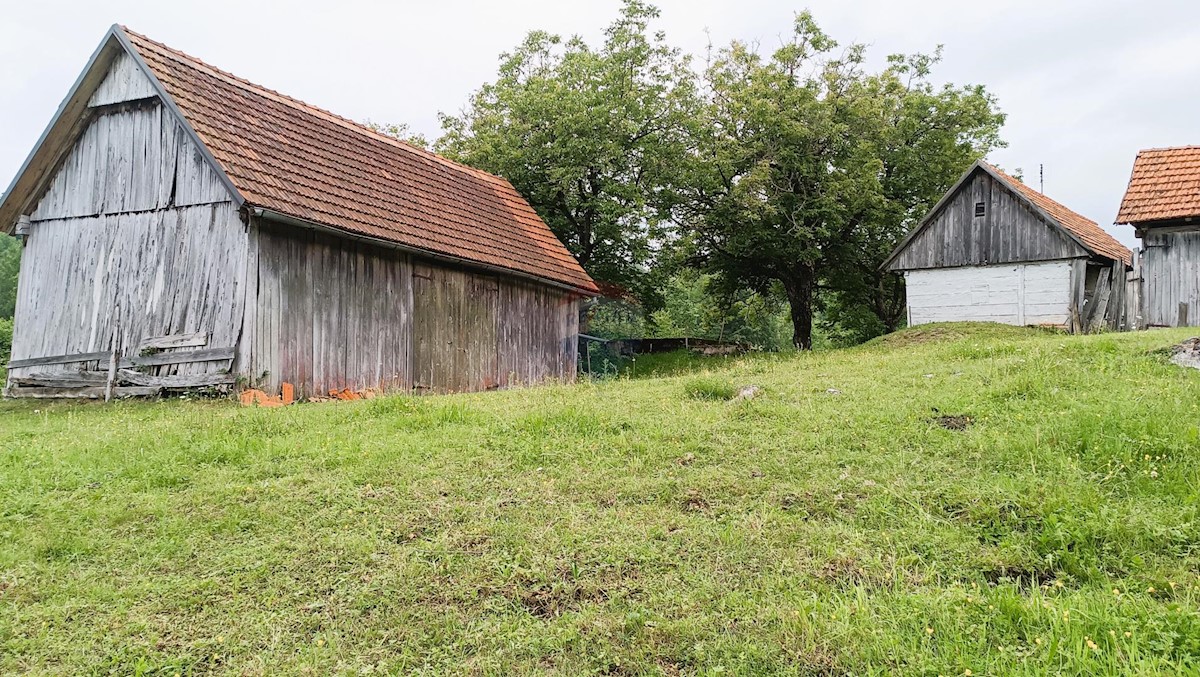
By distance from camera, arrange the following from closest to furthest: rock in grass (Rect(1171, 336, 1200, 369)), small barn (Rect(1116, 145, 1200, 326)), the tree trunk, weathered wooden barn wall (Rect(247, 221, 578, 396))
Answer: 1. rock in grass (Rect(1171, 336, 1200, 369))
2. weathered wooden barn wall (Rect(247, 221, 578, 396))
3. small barn (Rect(1116, 145, 1200, 326))
4. the tree trunk

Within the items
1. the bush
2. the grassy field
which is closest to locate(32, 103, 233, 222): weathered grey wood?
the grassy field

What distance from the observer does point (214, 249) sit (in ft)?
38.3

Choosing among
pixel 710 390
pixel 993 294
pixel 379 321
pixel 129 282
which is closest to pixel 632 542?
pixel 710 390

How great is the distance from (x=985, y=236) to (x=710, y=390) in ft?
54.5

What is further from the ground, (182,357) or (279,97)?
(279,97)

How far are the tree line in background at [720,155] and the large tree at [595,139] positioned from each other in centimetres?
5

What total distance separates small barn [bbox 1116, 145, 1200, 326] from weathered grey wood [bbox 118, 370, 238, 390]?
19.2 m

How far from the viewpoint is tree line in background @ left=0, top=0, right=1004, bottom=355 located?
926 inches

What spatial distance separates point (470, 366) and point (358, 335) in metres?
3.07

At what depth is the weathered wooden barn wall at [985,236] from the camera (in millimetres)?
20703

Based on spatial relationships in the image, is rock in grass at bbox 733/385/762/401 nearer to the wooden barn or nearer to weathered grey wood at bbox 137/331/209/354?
the wooden barn

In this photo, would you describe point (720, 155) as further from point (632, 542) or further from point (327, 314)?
point (632, 542)

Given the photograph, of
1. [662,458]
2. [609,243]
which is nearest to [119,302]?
[662,458]

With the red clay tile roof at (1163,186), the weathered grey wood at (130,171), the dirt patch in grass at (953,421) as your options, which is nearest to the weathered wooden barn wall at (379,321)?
the weathered grey wood at (130,171)
